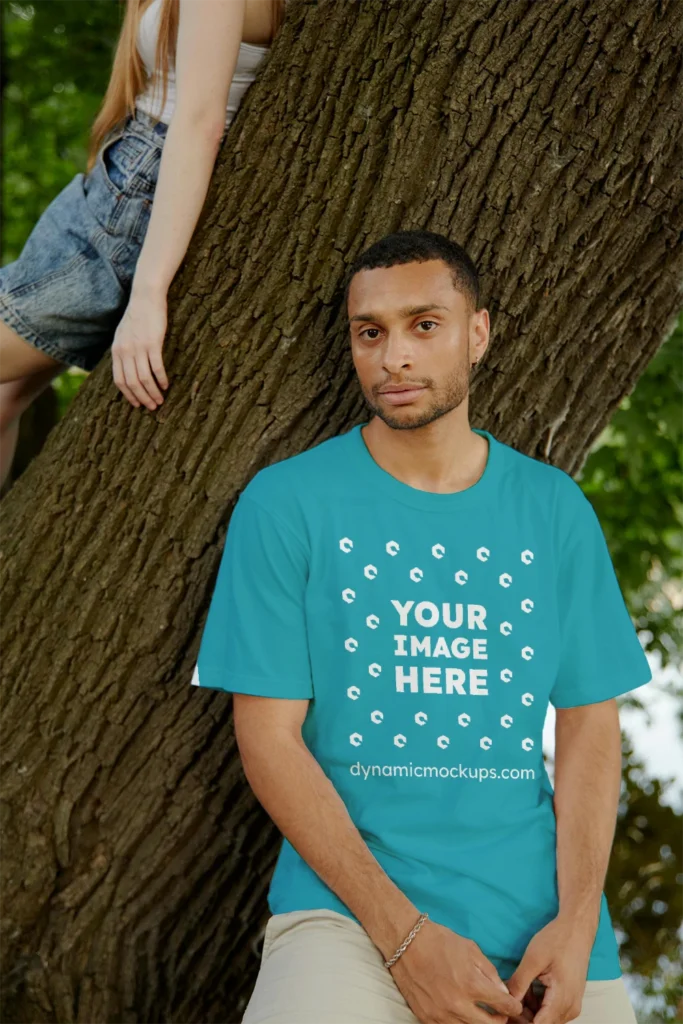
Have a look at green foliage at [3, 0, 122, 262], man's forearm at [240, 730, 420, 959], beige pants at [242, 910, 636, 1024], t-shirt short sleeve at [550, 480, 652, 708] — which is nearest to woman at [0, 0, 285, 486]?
man's forearm at [240, 730, 420, 959]

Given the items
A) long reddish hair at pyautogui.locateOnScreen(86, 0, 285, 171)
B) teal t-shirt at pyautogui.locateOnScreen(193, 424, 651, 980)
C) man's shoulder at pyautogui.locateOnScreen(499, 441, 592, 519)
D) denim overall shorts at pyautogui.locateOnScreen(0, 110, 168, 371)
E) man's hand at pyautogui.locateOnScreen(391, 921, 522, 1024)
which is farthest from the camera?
denim overall shorts at pyautogui.locateOnScreen(0, 110, 168, 371)

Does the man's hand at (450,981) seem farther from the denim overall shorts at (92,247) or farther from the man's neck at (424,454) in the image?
the denim overall shorts at (92,247)

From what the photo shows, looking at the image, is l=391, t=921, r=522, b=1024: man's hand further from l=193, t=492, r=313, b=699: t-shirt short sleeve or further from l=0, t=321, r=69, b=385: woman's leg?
l=0, t=321, r=69, b=385: woman's leg

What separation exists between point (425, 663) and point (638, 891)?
4243 mm

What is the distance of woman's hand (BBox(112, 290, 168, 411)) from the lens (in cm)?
266

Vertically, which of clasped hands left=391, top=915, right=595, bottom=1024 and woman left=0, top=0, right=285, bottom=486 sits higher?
woman left=0, top=0, right=285, bottom=486

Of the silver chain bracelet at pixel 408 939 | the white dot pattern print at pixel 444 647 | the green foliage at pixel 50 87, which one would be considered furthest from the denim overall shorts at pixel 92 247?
the green foliage at pixel 50 87

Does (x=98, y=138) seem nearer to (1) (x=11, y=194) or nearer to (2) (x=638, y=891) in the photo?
(2) (x=638, y=891)

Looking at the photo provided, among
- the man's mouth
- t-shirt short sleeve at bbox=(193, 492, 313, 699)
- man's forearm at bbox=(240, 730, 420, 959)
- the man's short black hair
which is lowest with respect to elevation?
man's forearm at bbox=(240, 730, 420, 959)

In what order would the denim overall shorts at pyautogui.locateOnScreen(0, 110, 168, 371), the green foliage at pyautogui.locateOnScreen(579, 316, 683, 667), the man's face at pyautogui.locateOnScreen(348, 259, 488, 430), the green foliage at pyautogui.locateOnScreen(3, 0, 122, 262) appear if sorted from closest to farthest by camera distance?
the man's face at pyautogui.locateOnScreen(348, 259, 488, 430)
the denim overall shorts at pyautogui.locateOnScreen(0, 110, 168, 371)
the green foliage at pyautogui.locateOnScreen(579, 316, 683, 667)
the green foliage at pyautogui.locateOnScreen(3, 0, 122, 262)

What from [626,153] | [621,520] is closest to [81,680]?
[626,153]

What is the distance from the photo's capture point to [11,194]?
8406mm

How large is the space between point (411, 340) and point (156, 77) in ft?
3.30

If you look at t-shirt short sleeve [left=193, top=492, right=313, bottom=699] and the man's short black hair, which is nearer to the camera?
t-shirt short sleeve [left=193, top=492, right=313, bottom=699]
